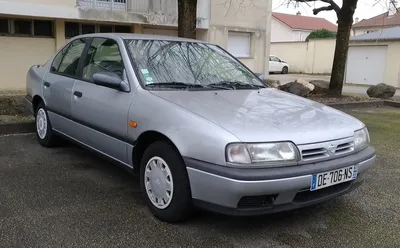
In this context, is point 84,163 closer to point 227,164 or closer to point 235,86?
point 235,86

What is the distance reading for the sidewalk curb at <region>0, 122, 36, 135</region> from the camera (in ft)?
21.4

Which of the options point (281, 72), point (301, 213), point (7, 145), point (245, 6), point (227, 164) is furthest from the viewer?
point (281, 72)

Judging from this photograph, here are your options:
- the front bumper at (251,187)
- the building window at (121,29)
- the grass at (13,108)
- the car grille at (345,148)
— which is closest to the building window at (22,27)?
the building window at (121,29)

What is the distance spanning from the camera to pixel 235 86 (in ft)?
13.9

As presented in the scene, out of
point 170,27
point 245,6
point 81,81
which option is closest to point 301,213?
point 81,81

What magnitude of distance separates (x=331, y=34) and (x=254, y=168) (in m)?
36.5

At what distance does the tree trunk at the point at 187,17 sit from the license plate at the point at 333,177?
6178 millimetres

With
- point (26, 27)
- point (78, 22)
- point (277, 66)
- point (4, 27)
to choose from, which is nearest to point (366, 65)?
point (277, 66)

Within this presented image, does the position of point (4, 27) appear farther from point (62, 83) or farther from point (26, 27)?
point (62, 83)

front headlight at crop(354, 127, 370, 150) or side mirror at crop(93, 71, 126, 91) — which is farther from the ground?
side mirror at crop(93, 71, 126, 91)

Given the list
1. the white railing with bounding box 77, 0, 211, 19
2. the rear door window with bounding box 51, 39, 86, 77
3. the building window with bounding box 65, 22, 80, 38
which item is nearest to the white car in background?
the white railing with bounding box 77, 0, 211, 19

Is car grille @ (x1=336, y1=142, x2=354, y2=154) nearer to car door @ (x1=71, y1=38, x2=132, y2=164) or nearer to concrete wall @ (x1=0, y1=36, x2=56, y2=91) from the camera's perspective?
car door @ (x1=71, y1=38, x2=132, y2=164)

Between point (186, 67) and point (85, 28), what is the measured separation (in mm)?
10182

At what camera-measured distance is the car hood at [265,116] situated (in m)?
3.04
